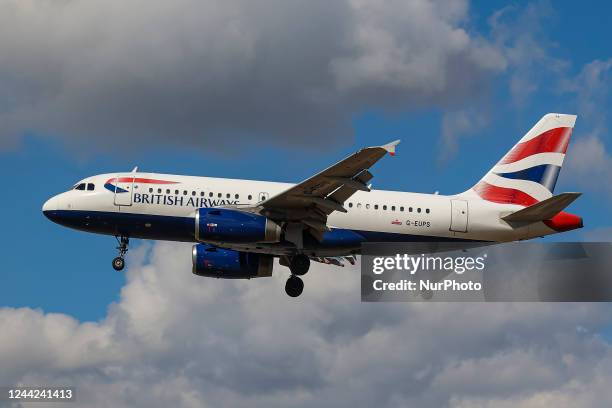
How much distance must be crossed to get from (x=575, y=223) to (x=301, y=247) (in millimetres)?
13222

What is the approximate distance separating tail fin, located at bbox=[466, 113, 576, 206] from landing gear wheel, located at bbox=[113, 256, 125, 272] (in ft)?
56.8

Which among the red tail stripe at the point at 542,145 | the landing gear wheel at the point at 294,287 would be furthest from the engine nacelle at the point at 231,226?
the red tail stripe at the point at 542,145

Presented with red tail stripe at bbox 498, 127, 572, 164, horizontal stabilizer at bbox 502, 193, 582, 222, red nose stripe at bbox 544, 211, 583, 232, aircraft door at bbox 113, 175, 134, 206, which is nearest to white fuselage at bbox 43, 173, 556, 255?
aircraft door at bbox 113, 175, 134, 206

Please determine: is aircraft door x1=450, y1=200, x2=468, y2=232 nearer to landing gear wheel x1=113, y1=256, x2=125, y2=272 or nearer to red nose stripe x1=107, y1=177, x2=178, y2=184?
red nose stripe x1=107, y1=177, x2=178, y2=184

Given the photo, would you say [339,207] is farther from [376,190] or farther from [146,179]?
[146,179]

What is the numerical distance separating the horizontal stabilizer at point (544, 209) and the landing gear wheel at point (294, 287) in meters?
10.2

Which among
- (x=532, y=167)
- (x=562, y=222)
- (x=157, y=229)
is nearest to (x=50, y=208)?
(x=157, y=229)

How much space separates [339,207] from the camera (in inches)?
1778

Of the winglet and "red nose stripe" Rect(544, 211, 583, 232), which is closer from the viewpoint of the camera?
the winglet

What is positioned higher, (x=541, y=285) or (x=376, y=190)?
(x=376, y=190)

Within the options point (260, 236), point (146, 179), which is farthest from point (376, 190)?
point (146, 179)

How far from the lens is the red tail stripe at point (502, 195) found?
5119 cm

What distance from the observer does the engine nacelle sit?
1763 inches

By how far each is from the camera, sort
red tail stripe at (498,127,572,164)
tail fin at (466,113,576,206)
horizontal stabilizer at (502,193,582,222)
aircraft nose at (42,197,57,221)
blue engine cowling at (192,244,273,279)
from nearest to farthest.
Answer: horizontal stabilizer at (502,193,582,222) < aircraft nose at (42,197,57,221) < blue engine cowling at (192,244,273,279) < tail fin at (466,113,576,206) < red tail stripe at (498,127,572,164)
